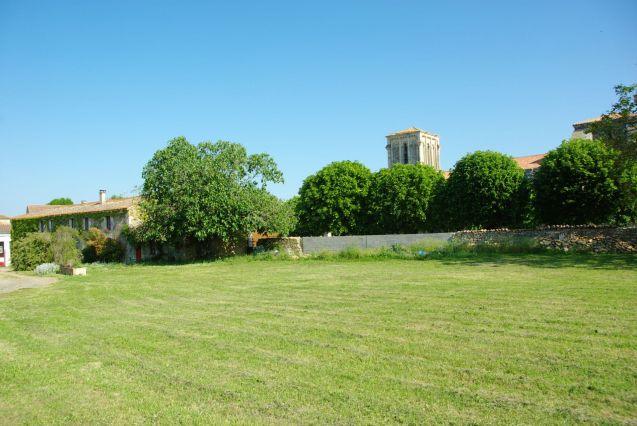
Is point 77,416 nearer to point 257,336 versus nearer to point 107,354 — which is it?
point 107,354

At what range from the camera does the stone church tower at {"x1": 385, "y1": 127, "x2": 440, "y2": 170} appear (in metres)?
96.9

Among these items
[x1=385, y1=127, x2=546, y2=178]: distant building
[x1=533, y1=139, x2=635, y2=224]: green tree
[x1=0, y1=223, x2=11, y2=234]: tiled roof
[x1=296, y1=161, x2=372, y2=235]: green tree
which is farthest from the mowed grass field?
[x1=385, y1=127, x2=546, y2=178]: distant building

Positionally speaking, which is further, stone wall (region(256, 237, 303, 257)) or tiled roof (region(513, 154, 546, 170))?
tiled roof (region(513, 154, 546, 170))

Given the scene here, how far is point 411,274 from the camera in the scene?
1705cm

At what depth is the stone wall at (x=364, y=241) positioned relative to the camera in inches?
1137

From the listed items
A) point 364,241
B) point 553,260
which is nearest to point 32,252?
point 364,241

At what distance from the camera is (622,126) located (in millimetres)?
22422

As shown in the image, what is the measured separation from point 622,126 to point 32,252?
33461mm

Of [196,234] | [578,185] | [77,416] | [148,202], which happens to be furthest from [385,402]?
[578,185]

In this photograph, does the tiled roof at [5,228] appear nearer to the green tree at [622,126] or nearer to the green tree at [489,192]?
the green tree at [489,192]

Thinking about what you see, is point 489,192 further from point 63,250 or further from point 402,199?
point 63,250

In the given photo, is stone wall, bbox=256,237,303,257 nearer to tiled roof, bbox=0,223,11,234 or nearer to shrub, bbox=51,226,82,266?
shrub, bbox=51,226,82,266

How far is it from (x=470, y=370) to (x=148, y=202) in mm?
29789

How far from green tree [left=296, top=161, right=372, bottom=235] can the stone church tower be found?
51046mm
